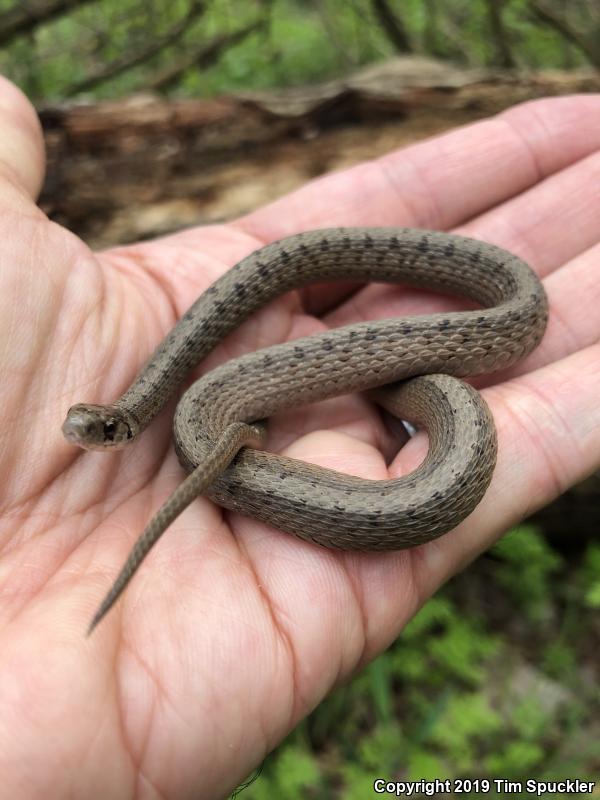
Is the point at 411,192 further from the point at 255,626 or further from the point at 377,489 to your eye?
the point at 255,626

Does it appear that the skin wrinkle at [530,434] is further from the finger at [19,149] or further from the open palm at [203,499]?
the finger at [19,149]

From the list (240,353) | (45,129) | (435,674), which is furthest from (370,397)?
(45,129)

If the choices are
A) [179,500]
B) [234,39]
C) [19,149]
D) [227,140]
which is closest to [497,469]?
[179,500]

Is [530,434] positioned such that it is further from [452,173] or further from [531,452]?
[452,173]

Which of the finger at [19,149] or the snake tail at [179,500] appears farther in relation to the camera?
the finger at [19,149]

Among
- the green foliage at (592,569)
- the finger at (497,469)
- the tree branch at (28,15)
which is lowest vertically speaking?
the green foliage at (592,569)

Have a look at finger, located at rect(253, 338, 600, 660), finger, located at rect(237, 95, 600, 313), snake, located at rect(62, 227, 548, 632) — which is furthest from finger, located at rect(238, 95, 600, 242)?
finger, located at rect(253, 338, 600, 660)

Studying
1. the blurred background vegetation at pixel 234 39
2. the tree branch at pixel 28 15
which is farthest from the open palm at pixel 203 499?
the tree branch at pixel 28 15
